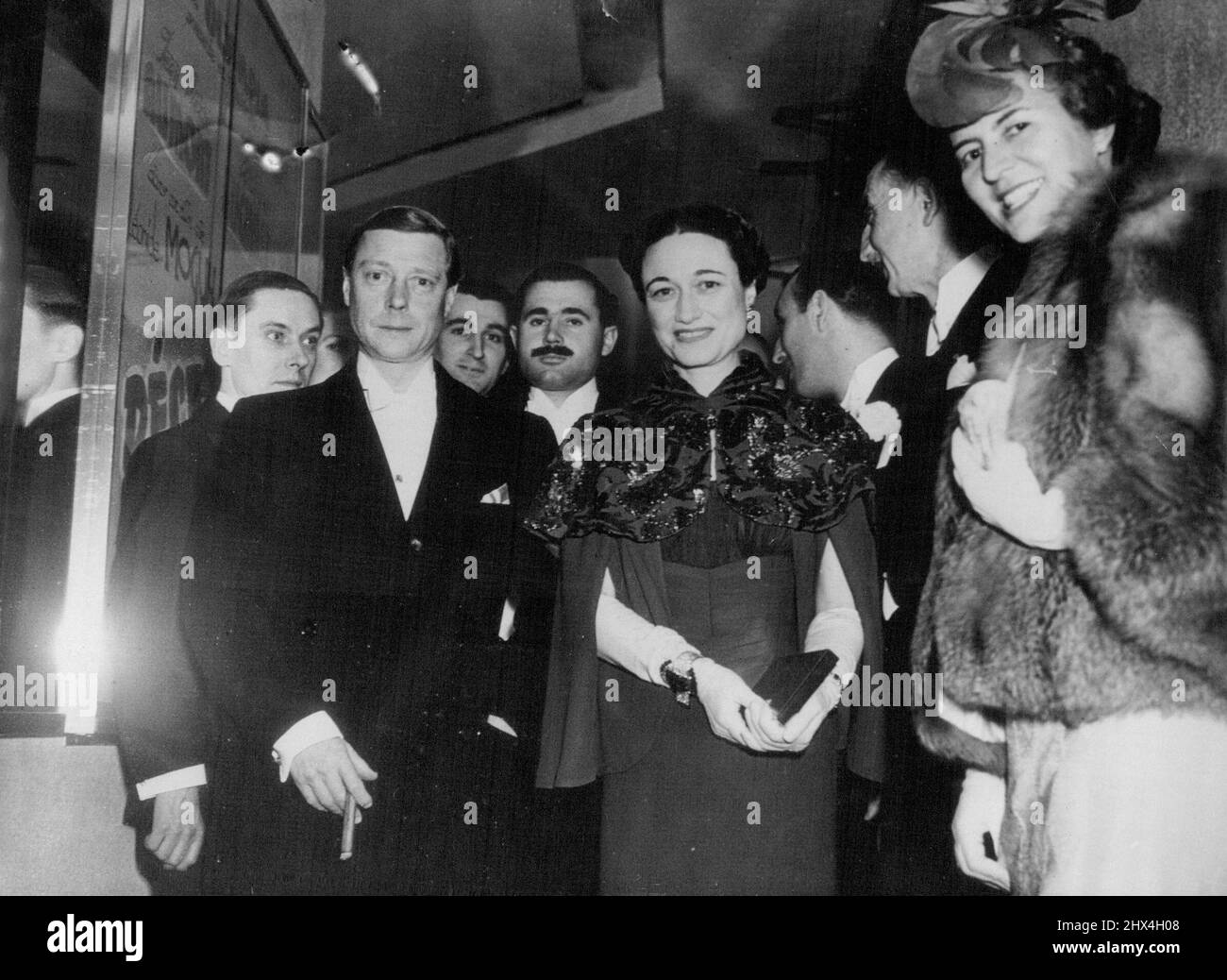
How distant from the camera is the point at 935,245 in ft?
8.29

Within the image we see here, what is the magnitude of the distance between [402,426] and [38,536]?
83 cm

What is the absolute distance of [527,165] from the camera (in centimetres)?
261

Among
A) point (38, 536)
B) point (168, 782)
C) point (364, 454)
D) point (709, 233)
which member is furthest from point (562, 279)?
point (168, 782)

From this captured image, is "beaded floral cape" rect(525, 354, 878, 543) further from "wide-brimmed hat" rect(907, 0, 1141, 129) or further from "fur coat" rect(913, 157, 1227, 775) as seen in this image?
"wide-brimmed hat" rect(907, 0, 1141, 129)

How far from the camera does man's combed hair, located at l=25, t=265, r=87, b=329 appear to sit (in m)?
2.50

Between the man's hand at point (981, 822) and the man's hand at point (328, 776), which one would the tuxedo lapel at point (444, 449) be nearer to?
the man's hand at point (328, 776)

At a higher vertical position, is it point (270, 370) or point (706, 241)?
point (706, 241)

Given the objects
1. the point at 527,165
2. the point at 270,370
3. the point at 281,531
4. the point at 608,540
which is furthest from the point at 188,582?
the point at 527,165

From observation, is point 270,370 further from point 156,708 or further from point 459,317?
point 156,708

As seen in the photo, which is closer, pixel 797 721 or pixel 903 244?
pixel 797 721

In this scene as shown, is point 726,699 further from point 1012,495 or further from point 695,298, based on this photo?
point 695,298
